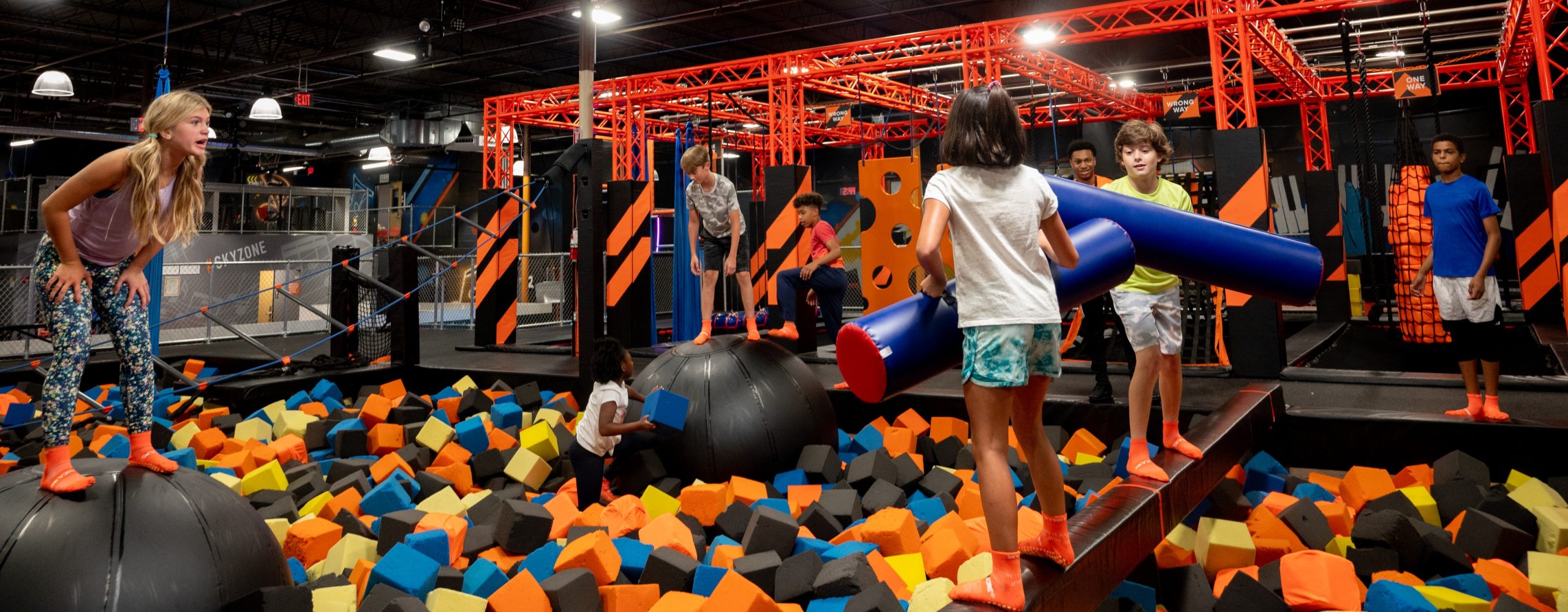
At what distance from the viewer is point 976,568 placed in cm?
230

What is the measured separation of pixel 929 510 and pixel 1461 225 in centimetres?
274

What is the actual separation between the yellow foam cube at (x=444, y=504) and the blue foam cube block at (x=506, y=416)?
1.30m

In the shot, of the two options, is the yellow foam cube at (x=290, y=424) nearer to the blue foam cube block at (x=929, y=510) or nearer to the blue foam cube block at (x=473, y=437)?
the blue foam cube block at (x=473, y=437)

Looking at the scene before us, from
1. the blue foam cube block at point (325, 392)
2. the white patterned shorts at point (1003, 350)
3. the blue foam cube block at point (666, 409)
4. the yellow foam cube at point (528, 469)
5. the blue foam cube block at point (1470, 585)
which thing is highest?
the white patterned shorts at point (1003, 350)

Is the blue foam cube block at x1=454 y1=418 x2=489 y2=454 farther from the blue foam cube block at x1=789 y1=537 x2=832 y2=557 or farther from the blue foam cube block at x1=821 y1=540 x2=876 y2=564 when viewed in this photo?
the blue foam cube block at x1=821 y1=540 x2=876 y2=564

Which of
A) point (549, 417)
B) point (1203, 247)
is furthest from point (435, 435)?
point (1203, 247)

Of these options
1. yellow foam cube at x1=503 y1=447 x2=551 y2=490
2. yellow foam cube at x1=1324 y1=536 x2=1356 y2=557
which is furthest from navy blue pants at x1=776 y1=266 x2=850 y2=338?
yellow foam cube at x1=1324 y1=536 x2=1356 y2=557

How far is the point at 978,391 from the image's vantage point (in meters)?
1.80

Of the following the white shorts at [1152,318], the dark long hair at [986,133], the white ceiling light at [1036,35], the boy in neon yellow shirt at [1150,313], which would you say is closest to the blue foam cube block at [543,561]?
the dark long hair at [986,133]

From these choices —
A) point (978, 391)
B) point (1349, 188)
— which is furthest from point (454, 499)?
point (1349, 188)

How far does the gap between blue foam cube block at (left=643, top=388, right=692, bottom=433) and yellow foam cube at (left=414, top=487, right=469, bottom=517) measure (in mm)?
808

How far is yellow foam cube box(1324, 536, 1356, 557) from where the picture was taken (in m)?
2.85

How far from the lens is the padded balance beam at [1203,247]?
2.15m

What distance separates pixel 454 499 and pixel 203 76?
14915 mm
